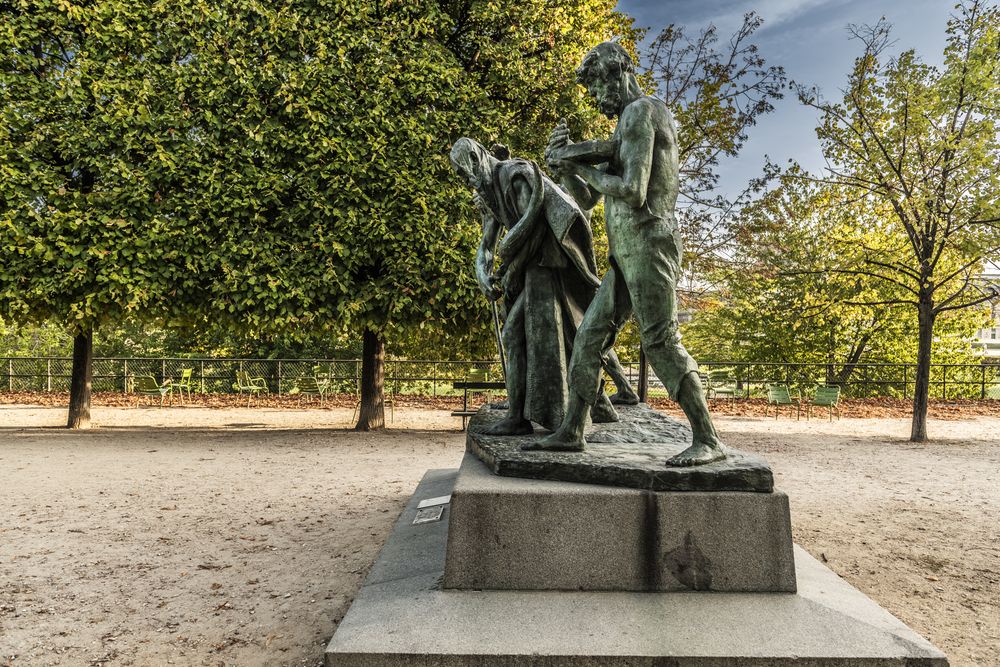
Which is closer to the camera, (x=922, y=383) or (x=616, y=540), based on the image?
(x=616, y=540)

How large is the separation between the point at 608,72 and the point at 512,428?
8.03ft

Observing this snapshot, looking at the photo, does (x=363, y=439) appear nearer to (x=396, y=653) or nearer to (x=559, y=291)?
(x=559, y=291)

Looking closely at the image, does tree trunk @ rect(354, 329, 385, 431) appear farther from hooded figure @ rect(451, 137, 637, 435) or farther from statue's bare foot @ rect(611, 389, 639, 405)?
hooded figure @ rect(451, 137, 637, 435)

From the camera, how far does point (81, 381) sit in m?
12.5

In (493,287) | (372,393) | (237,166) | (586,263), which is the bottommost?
(372,393)

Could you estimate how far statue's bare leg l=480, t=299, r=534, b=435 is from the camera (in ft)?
15.2

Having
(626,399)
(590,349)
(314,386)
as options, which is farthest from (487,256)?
(314,386)

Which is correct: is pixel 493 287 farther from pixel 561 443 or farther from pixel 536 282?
pixel 561 443

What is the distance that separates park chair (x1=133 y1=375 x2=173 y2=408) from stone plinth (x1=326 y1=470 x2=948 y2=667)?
54.1 feet

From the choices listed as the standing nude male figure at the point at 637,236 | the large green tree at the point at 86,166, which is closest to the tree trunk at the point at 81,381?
the large green tree at the point at 86,166

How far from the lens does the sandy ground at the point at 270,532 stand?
148 inches

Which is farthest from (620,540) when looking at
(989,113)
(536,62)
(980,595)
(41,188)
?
(989,113)

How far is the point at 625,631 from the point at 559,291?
239 cm

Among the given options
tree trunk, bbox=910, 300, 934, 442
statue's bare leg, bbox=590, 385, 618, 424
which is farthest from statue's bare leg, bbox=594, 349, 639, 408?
tree trunk, bbox=910, 300, 934, 442
